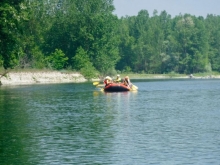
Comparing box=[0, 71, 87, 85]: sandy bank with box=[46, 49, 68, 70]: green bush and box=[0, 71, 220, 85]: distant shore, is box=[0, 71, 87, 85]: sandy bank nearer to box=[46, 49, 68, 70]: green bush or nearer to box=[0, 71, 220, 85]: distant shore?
box=[0, 71, 220, 85]: distant shore

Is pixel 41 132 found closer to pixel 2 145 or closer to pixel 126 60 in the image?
pixel 2 145

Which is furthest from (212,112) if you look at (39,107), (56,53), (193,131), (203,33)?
(203,33)

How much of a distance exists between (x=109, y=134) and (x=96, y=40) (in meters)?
83.8

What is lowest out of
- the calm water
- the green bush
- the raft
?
the calm water

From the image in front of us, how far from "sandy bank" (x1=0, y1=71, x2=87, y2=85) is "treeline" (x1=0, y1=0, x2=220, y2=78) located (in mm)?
3329

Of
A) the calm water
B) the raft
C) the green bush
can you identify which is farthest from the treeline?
the raft

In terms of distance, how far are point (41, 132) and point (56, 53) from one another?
8143cm

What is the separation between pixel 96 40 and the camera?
11150cm

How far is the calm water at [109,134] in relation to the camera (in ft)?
74.1

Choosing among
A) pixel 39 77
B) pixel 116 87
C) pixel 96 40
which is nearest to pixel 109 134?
pixel 116 87

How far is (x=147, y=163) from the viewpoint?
847 inches

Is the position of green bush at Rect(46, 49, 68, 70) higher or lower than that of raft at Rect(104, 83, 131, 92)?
higher

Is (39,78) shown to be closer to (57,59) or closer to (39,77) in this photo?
(39,77)

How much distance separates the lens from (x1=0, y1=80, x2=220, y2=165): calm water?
74.1ft
